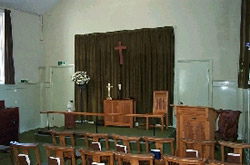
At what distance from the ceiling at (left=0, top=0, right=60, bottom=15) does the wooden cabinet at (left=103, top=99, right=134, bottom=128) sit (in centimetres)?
409

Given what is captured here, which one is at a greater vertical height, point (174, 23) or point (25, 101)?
point (174, 23)

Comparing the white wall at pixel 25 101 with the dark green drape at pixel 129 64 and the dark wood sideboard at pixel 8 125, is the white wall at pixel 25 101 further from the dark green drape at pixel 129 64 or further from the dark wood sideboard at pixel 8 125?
the dark green drape at pixel 129 64

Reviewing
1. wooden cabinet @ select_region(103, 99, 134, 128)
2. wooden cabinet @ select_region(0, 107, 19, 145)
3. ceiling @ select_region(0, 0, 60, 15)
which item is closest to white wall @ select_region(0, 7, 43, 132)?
ceiling @ select_region(0, 0, 60, 15)

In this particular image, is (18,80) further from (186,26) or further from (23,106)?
(186,26)

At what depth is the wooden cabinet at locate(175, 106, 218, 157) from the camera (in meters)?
4.05

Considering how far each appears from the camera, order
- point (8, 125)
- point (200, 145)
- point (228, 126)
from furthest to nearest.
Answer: point (8, 125)
point (228, 126)
point (200, 145)

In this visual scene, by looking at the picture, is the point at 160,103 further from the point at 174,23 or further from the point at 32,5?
the point at 32,5

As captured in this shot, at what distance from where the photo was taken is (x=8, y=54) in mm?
7801

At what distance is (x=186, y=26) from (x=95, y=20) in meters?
3.05

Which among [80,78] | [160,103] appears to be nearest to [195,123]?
[160,103]

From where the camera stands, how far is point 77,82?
8086 millimetres

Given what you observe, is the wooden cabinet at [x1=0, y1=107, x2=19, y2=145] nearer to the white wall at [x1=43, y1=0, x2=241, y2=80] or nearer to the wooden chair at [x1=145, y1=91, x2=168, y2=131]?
the white wall at [x1=43, y1=0, x2=241, y2=80]

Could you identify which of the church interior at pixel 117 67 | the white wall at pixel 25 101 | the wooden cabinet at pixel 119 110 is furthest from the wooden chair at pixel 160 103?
the white wall at pixel 25 101

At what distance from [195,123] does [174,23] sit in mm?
4145
